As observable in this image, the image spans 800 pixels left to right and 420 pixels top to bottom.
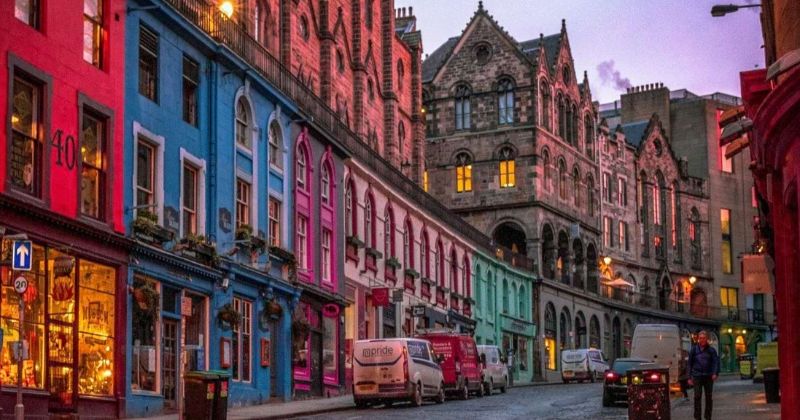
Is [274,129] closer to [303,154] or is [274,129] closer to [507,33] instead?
[303,154]

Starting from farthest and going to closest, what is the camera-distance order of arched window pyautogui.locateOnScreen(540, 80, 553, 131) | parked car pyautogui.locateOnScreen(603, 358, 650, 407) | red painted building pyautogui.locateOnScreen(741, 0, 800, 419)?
arched window pyautogui.locateOnScreen(540, 80, 553, 131)
parked car pyautogui.locateOnScreen(603, 358, 650, 407)
red painted building pyautogui.locateOnScreen(741, 0, 800, 419)

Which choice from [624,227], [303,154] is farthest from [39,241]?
[624,227]

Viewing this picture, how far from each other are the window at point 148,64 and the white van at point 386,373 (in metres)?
9.78

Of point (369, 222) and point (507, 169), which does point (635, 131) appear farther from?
point (369, 222)

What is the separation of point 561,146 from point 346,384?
40.3 metres

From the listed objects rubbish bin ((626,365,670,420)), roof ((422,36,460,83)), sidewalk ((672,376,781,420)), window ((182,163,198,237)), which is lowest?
sidewalk ((672,376,781,420))

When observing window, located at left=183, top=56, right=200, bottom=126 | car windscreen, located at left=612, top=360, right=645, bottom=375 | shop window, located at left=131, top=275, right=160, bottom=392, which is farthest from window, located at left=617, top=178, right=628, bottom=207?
shop window, located at left=131, top=275, right=160, bottom=392

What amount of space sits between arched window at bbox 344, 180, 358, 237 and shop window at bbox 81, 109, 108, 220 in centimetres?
1868

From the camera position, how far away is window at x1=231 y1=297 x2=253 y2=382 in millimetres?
35031

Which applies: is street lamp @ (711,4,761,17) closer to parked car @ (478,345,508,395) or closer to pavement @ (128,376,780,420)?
pavement @ (128,376,780,420)

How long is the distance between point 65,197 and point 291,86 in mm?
16301

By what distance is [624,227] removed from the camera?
3743 inches

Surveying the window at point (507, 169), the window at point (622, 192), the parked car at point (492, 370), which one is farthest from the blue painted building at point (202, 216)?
the window at point (622, 192)

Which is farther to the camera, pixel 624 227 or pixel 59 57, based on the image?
pixel 624 227
